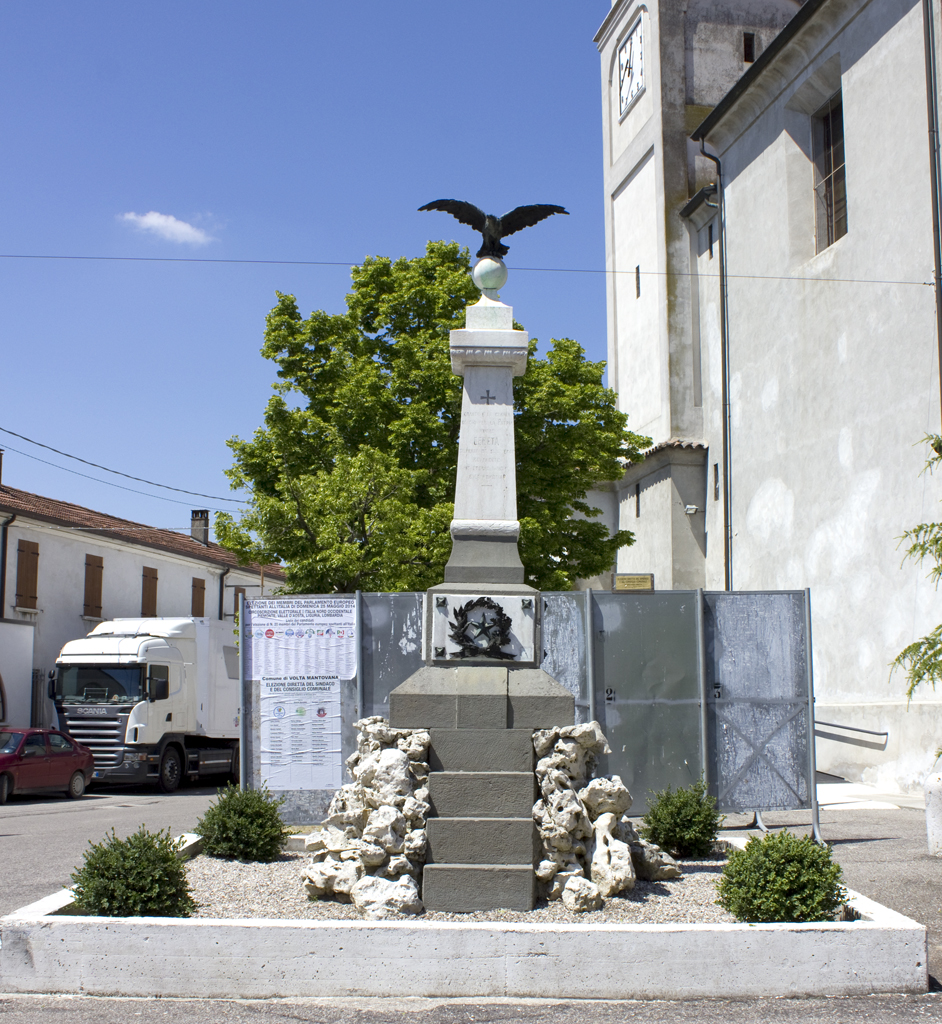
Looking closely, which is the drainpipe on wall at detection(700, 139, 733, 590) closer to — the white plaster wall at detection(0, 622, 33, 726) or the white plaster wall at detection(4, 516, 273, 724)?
the white plaster wall at detection(0, 622, 33, 726)

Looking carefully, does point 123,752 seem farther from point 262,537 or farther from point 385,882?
point 385,882

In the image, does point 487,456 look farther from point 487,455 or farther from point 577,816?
point 577,816

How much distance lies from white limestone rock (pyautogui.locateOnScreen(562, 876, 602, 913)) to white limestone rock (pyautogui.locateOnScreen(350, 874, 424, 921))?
3.16 ft

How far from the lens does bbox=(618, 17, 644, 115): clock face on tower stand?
99.1ft

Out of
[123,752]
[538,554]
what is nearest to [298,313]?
[538,554]

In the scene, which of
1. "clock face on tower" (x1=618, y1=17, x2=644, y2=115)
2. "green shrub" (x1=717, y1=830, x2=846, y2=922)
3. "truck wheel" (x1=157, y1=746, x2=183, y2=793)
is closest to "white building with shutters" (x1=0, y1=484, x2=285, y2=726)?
"truck wheel" (x1=157, y1=746, x2=183, y2=793)

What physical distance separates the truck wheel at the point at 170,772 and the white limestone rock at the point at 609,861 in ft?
54.5

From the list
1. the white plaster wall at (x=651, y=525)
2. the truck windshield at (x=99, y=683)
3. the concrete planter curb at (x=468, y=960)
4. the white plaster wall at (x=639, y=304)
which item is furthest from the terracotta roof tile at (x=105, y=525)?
the concrete planter curb at (x=468, y=960)

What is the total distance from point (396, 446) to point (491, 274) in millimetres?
12384

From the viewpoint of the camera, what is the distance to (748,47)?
2973cm

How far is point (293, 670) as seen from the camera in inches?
428

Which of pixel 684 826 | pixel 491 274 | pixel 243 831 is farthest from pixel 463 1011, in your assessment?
pixel 491 274

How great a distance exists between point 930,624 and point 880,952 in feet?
38.9

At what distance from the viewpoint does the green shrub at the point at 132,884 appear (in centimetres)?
629
